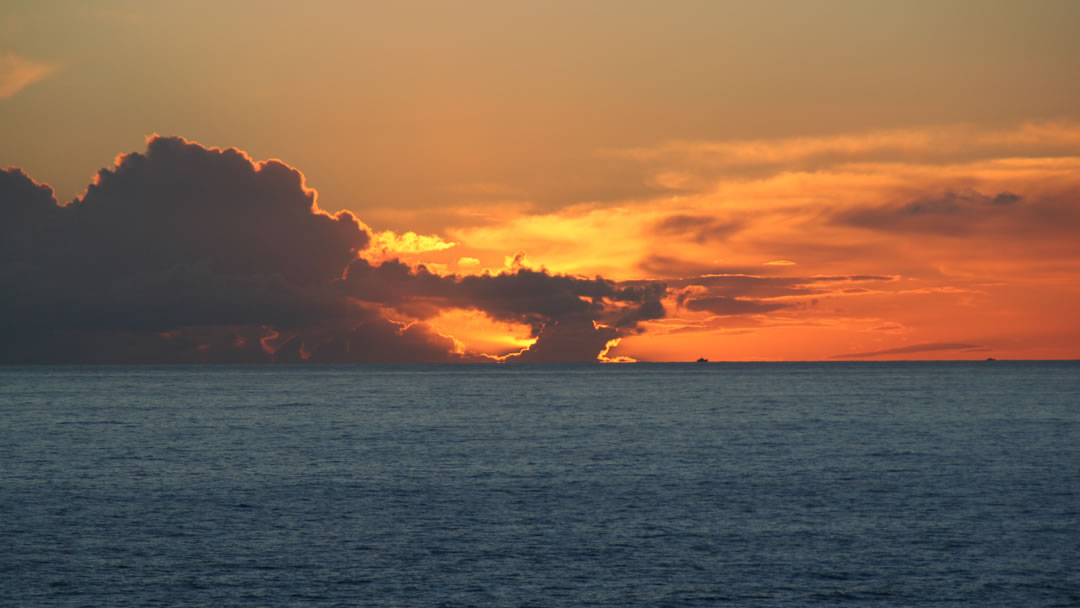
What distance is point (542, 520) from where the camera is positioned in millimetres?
53250

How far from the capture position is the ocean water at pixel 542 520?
39.5 m

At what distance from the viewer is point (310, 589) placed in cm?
3944

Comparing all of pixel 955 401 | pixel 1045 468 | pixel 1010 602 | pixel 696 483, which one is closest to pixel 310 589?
pixel 1010 602

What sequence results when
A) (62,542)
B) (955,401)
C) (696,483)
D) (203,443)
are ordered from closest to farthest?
(62,542) → (696,483) → (203,443) → (955,401)

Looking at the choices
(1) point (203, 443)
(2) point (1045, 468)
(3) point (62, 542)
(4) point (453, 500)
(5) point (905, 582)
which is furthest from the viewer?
(1) point (203, 443)

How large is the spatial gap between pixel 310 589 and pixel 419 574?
465 cm

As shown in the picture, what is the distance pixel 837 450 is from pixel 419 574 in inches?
2413

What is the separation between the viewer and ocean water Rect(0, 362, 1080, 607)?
130 feet

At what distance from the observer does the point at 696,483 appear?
6838cm

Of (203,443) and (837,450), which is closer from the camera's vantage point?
(837,450)

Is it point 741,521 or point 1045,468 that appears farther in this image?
point 1045,468

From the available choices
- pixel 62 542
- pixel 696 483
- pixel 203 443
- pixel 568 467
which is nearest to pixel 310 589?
pixel 62 542

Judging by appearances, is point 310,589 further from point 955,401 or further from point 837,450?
point 955,401

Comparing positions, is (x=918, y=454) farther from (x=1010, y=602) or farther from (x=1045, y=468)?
(x=1010, y=602)
